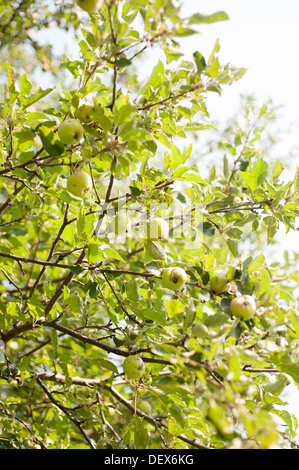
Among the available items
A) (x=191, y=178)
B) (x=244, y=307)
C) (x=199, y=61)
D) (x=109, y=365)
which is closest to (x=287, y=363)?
(x=244, y=307)

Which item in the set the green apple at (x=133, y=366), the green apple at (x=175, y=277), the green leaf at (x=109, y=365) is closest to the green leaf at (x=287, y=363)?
the green apple at (x=175, y=277)

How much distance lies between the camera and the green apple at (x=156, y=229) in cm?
179

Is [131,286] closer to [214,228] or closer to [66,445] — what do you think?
[214,228]

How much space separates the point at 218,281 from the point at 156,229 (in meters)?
0.39

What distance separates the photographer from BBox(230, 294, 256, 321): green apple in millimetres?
1365

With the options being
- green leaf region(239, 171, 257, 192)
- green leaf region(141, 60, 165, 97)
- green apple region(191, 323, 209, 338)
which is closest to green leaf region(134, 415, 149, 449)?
green apple region(191, 323, 209, 338)

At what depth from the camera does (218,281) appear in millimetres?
1586

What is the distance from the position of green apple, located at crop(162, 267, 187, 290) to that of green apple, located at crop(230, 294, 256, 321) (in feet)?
0.91

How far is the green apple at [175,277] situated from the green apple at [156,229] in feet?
0.69

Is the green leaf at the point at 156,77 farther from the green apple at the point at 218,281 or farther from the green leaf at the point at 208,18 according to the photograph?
the green apple at the point at 218,281

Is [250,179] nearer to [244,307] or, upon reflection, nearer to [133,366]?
[244,307]

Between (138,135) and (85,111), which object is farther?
(85,111)
